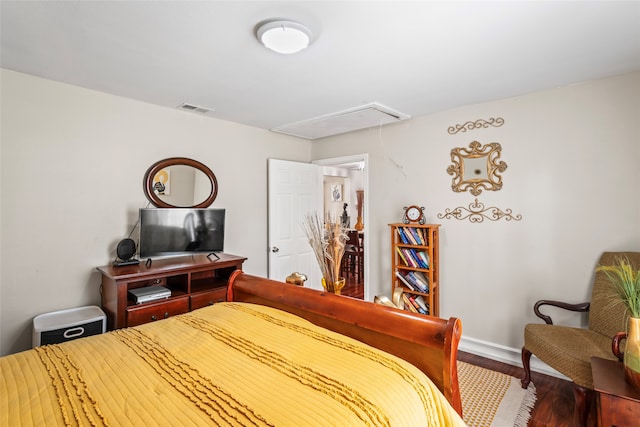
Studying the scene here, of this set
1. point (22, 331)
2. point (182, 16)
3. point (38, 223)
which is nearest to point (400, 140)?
point (182, 16)

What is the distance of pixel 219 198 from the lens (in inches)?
136

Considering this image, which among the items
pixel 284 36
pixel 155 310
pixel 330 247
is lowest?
pixel 155 310

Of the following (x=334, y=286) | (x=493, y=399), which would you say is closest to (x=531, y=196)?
(x=493, y=399)

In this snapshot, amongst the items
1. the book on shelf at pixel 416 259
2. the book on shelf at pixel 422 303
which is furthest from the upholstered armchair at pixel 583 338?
the book on shelf at pixel 416 259

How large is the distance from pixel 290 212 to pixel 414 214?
5.36 feet

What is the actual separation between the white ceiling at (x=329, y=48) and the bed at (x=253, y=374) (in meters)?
1.51

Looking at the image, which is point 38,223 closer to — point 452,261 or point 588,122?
point 452,261

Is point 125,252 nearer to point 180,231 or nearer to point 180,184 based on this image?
point 180,231

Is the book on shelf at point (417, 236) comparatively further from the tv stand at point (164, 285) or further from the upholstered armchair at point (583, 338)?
the tv stand at point (164, 285)

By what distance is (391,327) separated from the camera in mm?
1381

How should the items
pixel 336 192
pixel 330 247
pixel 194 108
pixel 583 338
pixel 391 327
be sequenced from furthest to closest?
pixel 336 192, pixel 194 108, pixel 583 338, pixel 330 247, pixel 391 327

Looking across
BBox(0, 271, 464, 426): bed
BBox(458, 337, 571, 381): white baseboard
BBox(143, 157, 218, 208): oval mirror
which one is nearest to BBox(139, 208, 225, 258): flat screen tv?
BBox(143, 157, 218, 208): oval mirror

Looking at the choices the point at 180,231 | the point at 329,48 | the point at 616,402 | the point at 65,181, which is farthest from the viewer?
the point at 180,231

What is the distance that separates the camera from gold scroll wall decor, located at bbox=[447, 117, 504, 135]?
2869 mm
